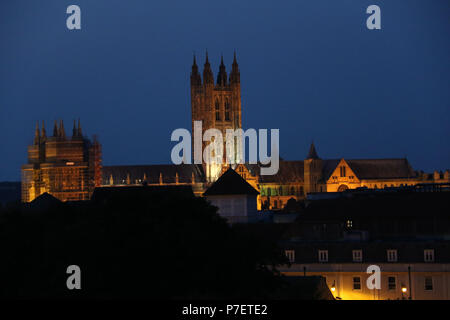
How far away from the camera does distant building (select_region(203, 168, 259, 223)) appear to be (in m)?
104

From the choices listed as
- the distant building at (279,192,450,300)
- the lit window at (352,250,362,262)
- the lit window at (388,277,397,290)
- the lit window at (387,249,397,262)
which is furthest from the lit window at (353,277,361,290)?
the lit window at (387,249,397,262)

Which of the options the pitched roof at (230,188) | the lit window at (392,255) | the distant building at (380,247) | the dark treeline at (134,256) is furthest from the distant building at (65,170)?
the dark treeline at (134,256)

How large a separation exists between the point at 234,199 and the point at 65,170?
81.6 metres

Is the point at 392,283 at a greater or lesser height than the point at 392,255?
lesser

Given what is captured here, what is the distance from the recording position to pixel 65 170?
18325cm

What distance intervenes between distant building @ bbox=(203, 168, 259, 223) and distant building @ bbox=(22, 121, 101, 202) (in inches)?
2965

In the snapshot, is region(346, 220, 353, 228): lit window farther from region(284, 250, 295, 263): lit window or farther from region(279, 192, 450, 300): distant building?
region(284, 250, 295, 263): lit window

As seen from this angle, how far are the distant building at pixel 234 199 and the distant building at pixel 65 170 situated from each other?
2965 inches

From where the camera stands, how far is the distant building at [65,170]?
600 ft

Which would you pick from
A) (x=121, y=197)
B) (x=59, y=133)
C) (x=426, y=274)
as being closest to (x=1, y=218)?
(x=121, y=197)

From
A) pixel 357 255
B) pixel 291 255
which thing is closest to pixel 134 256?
pixel 357 255

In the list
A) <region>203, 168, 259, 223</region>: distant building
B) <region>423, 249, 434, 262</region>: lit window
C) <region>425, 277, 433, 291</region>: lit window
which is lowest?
<region>425, 277, 433, 291</region>: lit window

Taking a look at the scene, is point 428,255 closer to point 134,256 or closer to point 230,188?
point 134,256

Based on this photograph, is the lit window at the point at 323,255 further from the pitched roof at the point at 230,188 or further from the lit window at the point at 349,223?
the pitched roof at the point at 230,188
